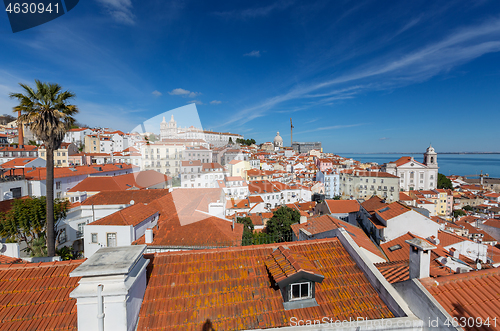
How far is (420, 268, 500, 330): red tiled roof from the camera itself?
10.5 ft

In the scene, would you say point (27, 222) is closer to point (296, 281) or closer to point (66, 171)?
point (296, 281)

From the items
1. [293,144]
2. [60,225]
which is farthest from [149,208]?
[293,144]

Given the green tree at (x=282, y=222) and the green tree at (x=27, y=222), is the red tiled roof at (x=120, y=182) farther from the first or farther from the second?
the green tree at (x=282, y=222)

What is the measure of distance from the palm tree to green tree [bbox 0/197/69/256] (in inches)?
63.9

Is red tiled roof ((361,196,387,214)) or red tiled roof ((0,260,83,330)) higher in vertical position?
red tiled roof ((0,260,83,330))

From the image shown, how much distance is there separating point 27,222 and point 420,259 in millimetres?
15522

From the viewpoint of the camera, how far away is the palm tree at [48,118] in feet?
30.3

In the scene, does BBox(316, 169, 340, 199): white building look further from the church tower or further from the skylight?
the skylight

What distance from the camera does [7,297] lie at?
3367mm

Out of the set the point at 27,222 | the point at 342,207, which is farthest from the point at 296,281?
the point at 342,207

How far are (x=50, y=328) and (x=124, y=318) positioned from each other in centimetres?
114

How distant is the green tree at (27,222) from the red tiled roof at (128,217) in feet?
9.01

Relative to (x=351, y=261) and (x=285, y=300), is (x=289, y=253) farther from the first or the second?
(x=351, y=261)

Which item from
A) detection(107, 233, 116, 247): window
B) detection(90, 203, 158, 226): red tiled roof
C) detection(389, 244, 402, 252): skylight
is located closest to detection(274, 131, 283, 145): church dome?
detection(389, 244, 402, 252): skylight
